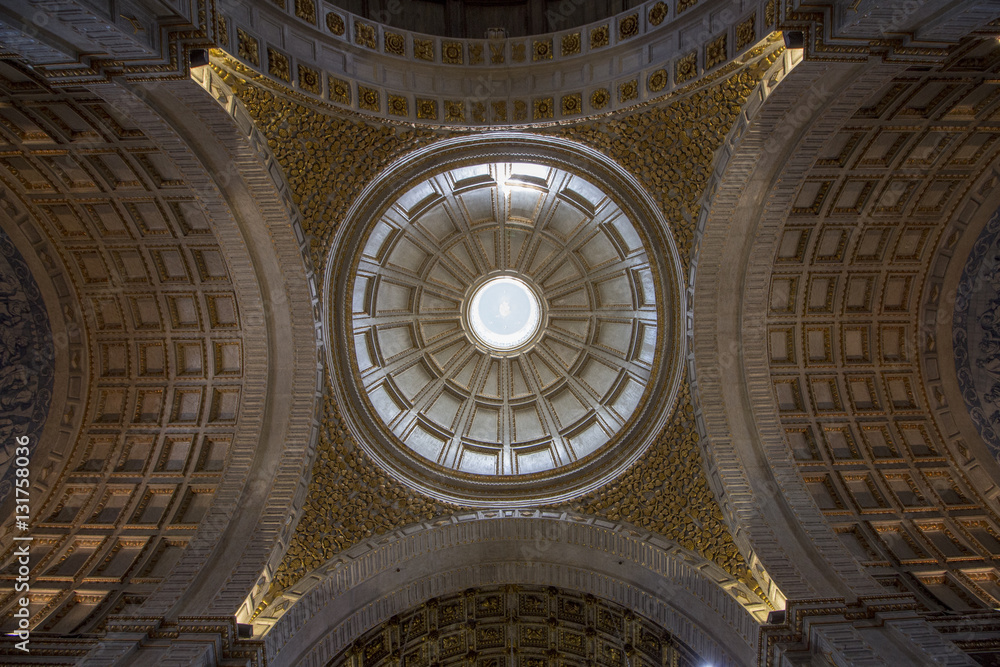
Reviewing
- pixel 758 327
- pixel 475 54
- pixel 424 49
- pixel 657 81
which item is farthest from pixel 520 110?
pixel 758 327

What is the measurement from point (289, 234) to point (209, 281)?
9.48 ft

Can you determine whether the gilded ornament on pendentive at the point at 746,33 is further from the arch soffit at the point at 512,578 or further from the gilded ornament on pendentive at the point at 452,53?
the arch soffit at the point at 512,578

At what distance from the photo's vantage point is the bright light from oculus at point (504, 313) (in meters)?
20.0

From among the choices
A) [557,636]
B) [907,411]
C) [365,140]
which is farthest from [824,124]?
[557,636]

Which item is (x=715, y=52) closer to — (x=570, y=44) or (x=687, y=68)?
(x=687, y=68)

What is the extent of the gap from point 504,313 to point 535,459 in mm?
5731

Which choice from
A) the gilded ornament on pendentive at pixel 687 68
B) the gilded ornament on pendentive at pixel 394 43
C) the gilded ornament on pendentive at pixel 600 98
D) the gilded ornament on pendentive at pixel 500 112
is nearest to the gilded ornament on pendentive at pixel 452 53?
the gilded ornament on pendentive at pixel 394 43

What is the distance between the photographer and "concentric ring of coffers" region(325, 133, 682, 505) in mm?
15016

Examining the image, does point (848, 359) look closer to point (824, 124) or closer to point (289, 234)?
point (824, 124)

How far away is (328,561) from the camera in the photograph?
44.9 feet

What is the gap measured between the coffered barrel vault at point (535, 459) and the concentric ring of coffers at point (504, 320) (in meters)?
0.15
